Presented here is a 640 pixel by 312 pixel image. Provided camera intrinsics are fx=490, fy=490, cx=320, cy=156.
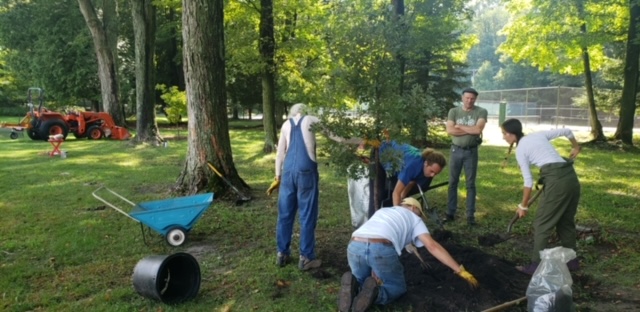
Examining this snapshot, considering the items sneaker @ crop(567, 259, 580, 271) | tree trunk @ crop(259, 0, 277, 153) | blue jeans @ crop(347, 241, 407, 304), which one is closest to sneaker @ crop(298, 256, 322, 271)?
blue jeans @ crop(347, 241, 407, 304)

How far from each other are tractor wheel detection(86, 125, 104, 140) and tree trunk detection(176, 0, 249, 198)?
42.3 feet

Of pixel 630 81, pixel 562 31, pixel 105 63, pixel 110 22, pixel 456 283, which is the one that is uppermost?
pixel 110 22

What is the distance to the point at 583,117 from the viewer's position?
24844 mm

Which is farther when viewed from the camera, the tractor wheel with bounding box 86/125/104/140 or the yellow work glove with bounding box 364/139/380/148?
the tractor wheel with bounding box 86/125/104/140

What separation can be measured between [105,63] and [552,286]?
62.3ft

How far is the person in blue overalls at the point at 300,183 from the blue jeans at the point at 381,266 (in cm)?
95

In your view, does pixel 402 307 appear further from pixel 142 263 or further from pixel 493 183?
pixel 493 183

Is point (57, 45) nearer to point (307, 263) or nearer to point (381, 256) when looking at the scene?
point (307, 263)

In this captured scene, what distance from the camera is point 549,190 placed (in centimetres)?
426

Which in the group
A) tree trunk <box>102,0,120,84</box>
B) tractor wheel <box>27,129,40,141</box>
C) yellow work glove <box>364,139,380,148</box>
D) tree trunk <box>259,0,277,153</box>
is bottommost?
tractor wheel <box>27,129,40,141</box>

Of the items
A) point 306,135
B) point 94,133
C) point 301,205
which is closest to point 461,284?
point 301,205

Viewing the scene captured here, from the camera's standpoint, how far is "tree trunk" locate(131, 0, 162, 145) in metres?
14.2

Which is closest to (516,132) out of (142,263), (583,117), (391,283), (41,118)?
(391,283)

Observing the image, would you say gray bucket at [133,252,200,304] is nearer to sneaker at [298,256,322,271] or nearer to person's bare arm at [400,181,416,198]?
sneaker at [298,256,322,271]
